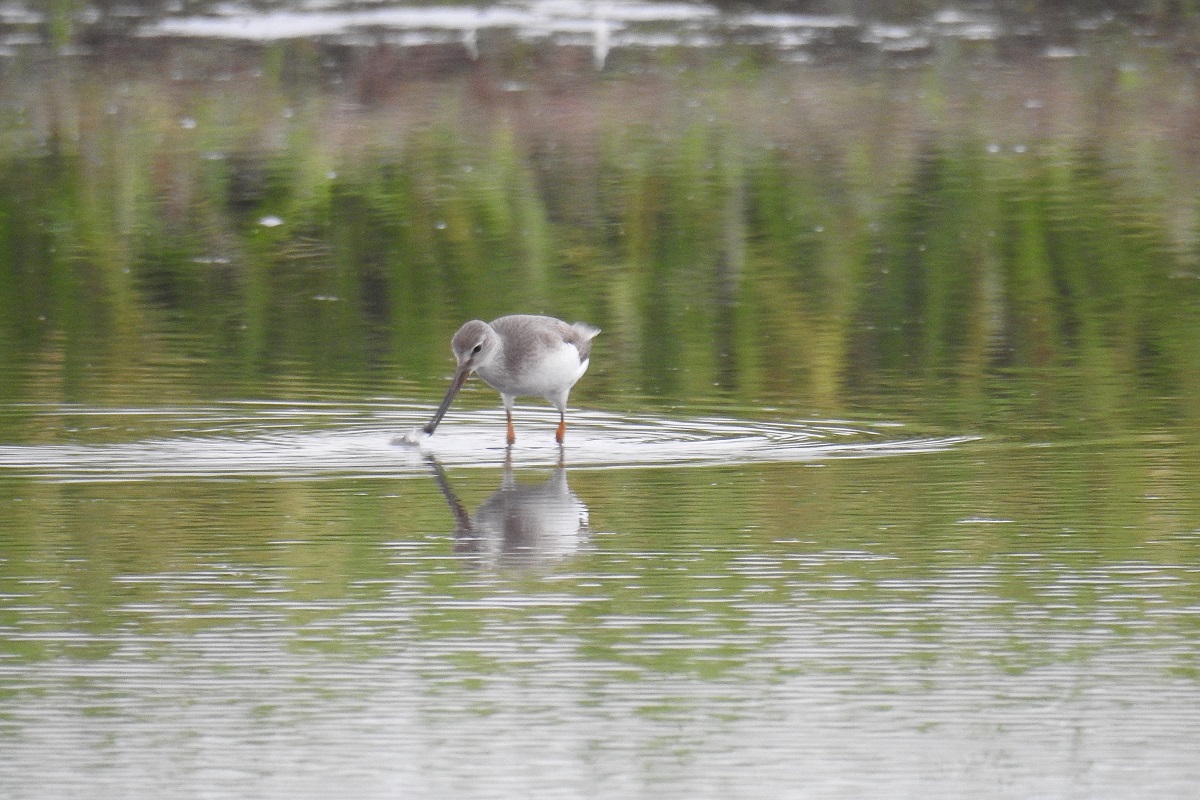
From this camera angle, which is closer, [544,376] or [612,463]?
[612,463]

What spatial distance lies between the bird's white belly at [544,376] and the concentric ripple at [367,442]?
0.19 m

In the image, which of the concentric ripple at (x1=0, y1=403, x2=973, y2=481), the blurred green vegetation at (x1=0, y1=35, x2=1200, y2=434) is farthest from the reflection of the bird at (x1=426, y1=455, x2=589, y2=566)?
the blurred green vegetation at (x1=0, y1=35, x2=1200, y2=434)

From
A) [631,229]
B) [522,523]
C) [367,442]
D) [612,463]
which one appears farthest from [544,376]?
[631,229]

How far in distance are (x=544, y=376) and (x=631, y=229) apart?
21.5 ft

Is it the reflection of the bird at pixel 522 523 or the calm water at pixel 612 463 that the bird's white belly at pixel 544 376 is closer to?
the calm water at pixel 612 463

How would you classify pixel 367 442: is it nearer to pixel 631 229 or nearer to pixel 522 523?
pixel 522 523

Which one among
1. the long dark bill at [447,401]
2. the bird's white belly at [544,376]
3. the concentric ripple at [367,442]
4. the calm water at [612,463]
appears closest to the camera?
the calm water at [612,463]

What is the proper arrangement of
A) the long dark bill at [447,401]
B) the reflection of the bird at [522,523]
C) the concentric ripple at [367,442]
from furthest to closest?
the long dark bill at [447,401] → the concentric ripple at [367,442] → the reflection of the bird at [522,523]

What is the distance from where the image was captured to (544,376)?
1037cm

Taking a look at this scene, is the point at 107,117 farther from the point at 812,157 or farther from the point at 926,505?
the point at 926,505

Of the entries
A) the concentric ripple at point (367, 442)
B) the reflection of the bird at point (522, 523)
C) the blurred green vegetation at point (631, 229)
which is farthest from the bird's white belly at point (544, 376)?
the reflection of the bird at point (522, 523)

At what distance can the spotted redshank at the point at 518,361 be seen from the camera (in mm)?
10398

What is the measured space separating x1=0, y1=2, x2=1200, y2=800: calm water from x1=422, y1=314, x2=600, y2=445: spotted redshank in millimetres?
199

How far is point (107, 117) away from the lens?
24.4 meters
